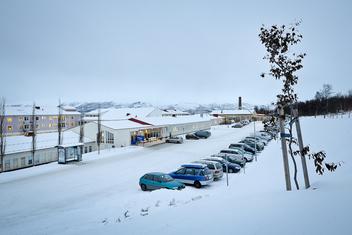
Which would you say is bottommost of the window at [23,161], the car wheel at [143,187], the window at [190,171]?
the window at [23,161]

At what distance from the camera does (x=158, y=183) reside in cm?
1611

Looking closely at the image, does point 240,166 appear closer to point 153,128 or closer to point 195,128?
point 153,128

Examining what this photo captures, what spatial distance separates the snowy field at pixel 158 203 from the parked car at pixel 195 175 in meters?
0.64

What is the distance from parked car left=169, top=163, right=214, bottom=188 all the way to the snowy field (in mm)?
639

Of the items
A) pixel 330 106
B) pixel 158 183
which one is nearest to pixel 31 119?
pixel 158 183

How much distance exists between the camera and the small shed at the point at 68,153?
88.2 ft

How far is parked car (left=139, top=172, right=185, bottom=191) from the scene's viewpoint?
15823mm

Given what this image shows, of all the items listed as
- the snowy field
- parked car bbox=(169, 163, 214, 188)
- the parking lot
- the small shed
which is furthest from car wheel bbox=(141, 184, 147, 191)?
the small shed

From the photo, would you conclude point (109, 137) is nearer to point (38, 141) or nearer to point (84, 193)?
point (38, 141)

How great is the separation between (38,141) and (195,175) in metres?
26.4

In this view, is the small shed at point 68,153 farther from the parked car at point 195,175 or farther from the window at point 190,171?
the window at point 190,171

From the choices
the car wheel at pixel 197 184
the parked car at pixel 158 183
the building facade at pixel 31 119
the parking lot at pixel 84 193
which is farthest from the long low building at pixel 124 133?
the building facade at pixel 31 119

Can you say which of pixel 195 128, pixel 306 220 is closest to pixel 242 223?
pixel 306 220

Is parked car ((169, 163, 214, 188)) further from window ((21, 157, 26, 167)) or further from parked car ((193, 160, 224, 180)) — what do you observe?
window ((21, 157, 26, 167))
